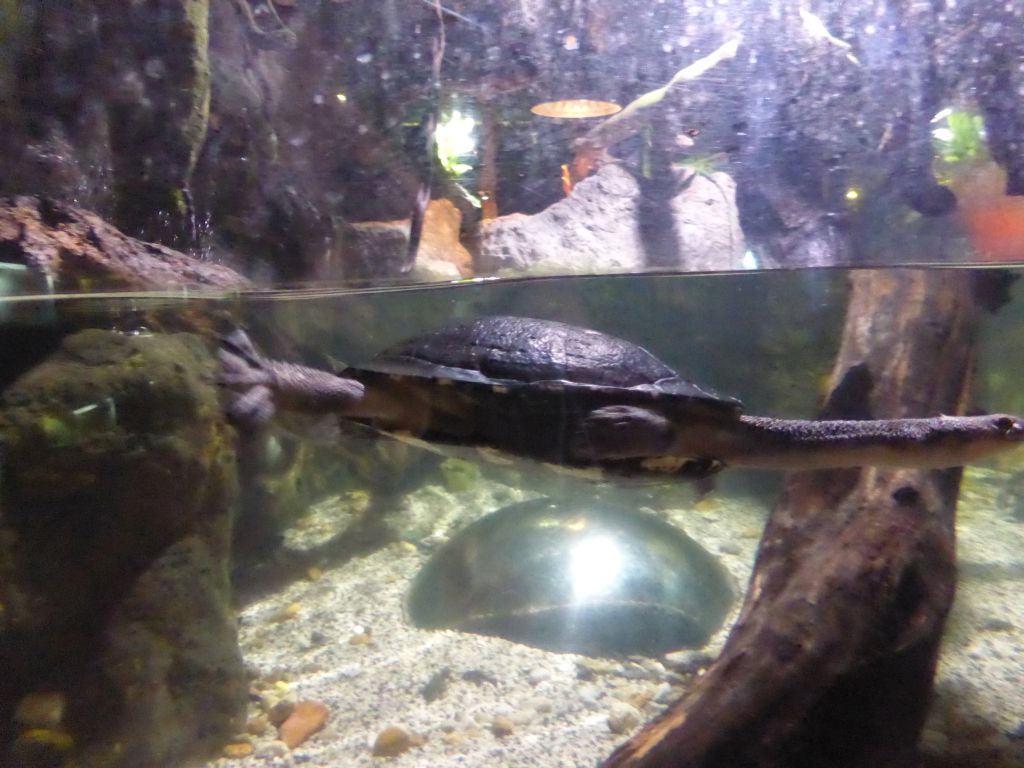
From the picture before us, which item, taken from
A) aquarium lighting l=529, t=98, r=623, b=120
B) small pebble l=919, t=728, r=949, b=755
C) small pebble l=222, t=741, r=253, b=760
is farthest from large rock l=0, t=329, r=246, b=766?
small pebble l=919, t=728, r=949, b=755

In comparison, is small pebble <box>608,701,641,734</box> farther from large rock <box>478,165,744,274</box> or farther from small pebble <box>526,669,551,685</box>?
large rock <box>478,165,744,274</box>

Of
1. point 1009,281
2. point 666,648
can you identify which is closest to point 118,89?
point 666,648

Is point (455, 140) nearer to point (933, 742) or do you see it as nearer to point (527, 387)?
point (527, 387)

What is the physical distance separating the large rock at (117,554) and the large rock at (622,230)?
2.18 meters

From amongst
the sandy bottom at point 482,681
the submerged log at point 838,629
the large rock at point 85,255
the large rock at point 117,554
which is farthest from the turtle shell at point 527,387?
the sandy bottom at point 482,681

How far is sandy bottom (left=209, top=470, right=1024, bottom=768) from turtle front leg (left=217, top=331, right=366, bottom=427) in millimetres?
2525

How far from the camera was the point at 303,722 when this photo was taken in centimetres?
464

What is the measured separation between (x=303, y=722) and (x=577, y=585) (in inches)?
103

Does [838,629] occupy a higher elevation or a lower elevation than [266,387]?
lower

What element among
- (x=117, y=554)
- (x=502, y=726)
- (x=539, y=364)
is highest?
(x=539, y=364)

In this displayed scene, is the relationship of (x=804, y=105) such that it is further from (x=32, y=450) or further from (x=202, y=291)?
(x=32, y=450)

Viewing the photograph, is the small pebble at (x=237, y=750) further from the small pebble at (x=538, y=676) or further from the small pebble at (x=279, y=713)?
the small pebble at (x=538, y=676)

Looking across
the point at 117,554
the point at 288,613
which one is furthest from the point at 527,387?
the point at 288,613

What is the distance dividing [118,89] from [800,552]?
4.64 meters
